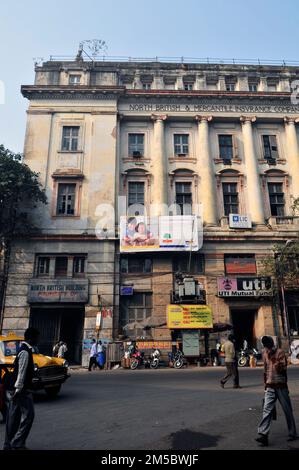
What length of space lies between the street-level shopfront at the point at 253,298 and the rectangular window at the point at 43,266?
443 inches

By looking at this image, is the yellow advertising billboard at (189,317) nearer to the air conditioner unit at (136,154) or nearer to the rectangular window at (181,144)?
the air conditioner unit at (136,154)

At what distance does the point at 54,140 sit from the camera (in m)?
25.0

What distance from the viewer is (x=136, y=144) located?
1025 inches

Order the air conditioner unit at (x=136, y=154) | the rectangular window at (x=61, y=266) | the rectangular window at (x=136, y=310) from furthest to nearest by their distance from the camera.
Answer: the air conditioner unit at (x=136, y=154)
the rectangular window at (x=61, y=266)
the rectangular window at (x=136, y=310)

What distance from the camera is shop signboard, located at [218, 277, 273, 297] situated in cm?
2159

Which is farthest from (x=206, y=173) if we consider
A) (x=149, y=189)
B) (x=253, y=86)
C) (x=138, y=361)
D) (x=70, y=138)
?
Result: (x=138, y=361)

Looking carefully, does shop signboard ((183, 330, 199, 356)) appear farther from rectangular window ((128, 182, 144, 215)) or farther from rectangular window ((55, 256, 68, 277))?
rectangular window ((128, 182, 144, 215))

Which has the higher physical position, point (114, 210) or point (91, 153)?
point (91, 153)

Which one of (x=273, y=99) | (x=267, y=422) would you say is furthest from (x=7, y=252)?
(x=273, y=99)

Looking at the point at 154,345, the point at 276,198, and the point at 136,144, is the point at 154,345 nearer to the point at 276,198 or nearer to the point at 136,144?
the point at 276,198

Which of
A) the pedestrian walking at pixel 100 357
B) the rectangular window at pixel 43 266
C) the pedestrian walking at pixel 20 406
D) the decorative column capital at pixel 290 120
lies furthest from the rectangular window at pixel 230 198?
the pedestrian walking at pixel 20 406

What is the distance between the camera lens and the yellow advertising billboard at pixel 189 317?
805 inches

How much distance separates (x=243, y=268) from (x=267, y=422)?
17.9 m

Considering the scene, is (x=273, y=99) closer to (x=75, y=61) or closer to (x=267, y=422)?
(x=75, y=61)
